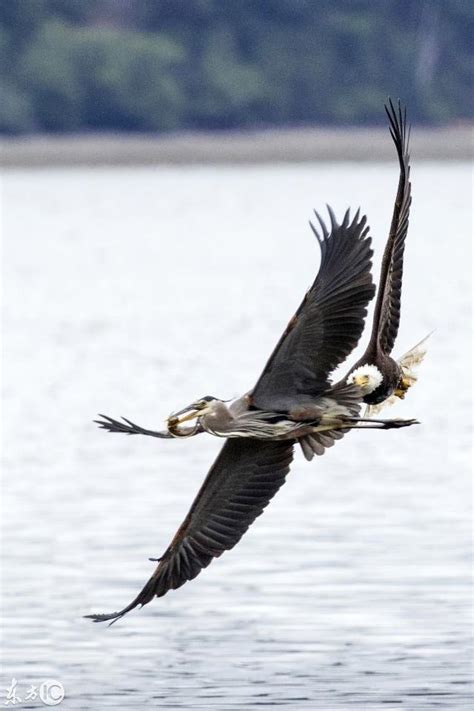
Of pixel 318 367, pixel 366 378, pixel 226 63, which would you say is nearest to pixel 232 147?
pixel 226 63

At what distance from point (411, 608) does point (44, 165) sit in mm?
60966

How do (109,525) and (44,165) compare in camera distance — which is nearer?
(109,525)

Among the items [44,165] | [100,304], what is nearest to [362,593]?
[100,304]

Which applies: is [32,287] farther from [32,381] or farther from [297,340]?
[297,340]

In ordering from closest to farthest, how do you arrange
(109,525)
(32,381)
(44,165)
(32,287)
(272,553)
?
(272,553)
(109,525)
(32,381)
(32,287)
(44,165)

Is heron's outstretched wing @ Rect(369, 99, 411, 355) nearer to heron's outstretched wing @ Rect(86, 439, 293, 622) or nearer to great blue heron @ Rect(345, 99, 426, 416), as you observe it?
great blue heron @ Rect(345, 99, 426, 416)

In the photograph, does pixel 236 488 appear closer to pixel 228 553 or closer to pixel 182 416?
pixel 182 416

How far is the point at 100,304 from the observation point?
3136 centimetres

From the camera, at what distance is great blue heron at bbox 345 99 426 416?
9.30 m

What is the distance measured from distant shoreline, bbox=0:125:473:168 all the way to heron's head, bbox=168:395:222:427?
60046mm

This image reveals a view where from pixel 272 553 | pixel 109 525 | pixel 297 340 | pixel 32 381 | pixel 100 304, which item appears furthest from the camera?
pixel 100 304

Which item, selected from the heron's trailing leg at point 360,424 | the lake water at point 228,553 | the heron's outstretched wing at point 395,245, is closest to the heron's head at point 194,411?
the heron's trailing leg at point 360,424

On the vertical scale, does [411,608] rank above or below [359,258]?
below

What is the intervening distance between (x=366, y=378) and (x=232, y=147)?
2471 inches
